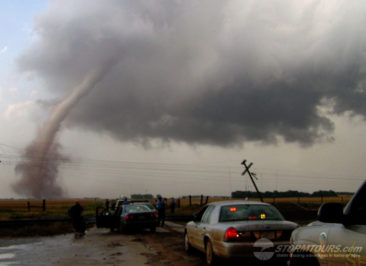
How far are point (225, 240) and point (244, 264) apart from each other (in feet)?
2.18

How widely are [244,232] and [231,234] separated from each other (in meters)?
0.27

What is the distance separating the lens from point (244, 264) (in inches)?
335

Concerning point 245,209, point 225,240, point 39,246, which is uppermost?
point 245,209

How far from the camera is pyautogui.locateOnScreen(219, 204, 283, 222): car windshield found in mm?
9172

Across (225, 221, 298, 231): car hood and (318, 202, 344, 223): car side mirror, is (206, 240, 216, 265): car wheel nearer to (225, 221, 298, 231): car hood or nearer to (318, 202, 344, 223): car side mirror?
(225, 221, 298, 231): car hood

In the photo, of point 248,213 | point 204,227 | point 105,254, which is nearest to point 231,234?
point 248,213

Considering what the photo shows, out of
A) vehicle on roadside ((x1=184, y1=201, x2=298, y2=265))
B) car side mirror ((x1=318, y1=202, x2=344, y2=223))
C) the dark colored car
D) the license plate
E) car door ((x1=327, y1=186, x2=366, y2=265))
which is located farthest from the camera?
the dark colored car

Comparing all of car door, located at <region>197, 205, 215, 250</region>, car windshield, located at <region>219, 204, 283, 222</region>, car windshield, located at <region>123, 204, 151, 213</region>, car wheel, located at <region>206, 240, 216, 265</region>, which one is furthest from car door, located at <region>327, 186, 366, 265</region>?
car windshield, located at <region>123, 204, 151, 213</region>

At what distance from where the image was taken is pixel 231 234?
8.38 m

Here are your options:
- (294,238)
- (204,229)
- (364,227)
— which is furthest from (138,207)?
(364,227)

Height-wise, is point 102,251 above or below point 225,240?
below

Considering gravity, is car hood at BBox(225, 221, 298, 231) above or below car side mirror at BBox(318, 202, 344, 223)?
below

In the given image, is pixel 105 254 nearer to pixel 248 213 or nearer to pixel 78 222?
pixel 248 213

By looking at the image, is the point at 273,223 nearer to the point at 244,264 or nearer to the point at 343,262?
the point at 244,264
